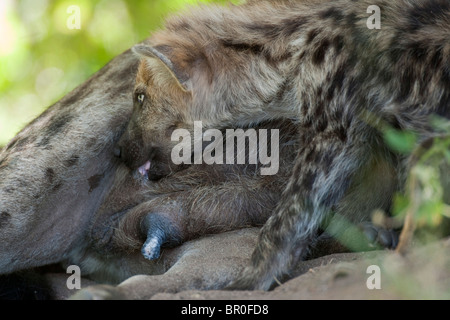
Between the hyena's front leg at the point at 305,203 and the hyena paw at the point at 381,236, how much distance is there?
0.29 meters

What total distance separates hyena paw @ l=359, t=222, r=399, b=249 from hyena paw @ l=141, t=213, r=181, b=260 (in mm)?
1130

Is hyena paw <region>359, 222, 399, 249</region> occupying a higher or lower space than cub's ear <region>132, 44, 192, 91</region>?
lower

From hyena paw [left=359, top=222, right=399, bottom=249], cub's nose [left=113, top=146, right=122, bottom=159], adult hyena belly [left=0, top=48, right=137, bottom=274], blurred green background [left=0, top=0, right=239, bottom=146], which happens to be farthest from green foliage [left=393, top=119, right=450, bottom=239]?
blurred green background [left=0, top=0, right=239, bottom=146]

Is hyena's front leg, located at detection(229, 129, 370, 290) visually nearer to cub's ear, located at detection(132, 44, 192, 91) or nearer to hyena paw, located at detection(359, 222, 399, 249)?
hyena paw, located at detection(359, 222, 399, 249)

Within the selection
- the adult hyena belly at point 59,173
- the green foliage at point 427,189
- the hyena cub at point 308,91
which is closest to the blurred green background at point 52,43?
the adult hyena belly at point 59,173

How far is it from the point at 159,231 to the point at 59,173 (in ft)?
2.42

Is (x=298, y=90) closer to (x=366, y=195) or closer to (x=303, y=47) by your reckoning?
(x=303, y=47)

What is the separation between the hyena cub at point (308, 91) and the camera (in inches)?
136

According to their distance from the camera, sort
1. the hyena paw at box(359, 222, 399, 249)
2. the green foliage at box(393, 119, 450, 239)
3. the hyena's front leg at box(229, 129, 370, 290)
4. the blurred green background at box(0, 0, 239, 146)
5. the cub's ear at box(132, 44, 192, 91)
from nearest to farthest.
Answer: the green foliage at box(393, 119, 450, 239) < the hyena's front leg at box(229, 129, 370, 290) < the hyena paw at box(359, 222, 399, 249) < the cub's ear at box(132, 44, 192, 91) < the blurred green background at box(0, 0, 239, 146)

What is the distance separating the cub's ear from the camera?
4074mm

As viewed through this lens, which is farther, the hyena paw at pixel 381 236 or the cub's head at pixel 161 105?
the cub's head at pixel 161 105

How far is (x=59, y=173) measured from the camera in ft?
14.4

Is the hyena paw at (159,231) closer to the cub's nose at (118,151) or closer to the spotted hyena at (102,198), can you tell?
the spotted hyena at (102,198)
